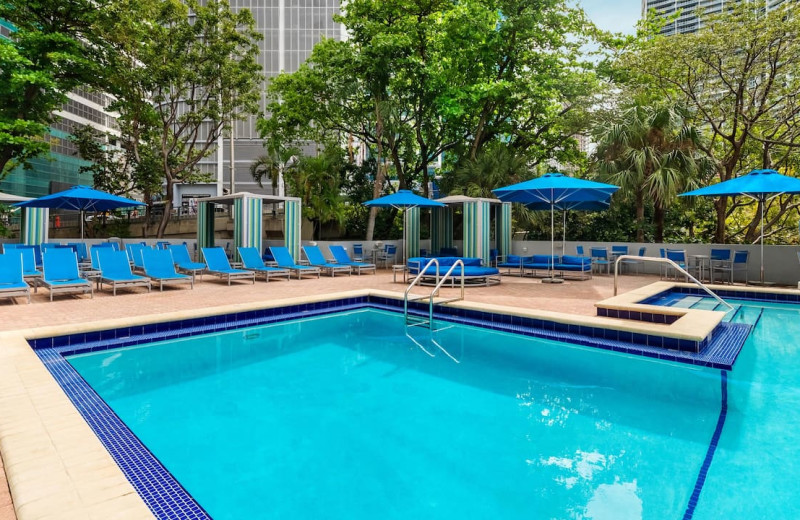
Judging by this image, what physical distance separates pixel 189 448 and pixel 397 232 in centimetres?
1945

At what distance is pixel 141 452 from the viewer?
321 cm

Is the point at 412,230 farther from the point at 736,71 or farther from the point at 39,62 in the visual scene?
the point at 39,62

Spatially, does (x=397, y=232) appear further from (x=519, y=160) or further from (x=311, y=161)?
(x=519, y=160)

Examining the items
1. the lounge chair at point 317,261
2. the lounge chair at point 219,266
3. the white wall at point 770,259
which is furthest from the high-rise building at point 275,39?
the white wall at point 770,259

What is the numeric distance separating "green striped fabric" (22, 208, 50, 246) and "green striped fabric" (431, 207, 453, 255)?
13.1m

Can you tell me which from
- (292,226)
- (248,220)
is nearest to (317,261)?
(292,226)

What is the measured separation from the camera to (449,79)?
709 inches

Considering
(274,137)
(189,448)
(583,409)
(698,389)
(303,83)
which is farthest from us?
(274,137)

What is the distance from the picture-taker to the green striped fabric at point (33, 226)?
15.1 metres

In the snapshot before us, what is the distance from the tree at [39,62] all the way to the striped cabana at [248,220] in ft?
23.1

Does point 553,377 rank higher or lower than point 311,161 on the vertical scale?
lower

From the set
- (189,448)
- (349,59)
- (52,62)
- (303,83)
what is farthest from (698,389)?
(52,62)

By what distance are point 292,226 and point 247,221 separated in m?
1.52

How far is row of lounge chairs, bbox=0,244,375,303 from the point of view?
863 centimetres
